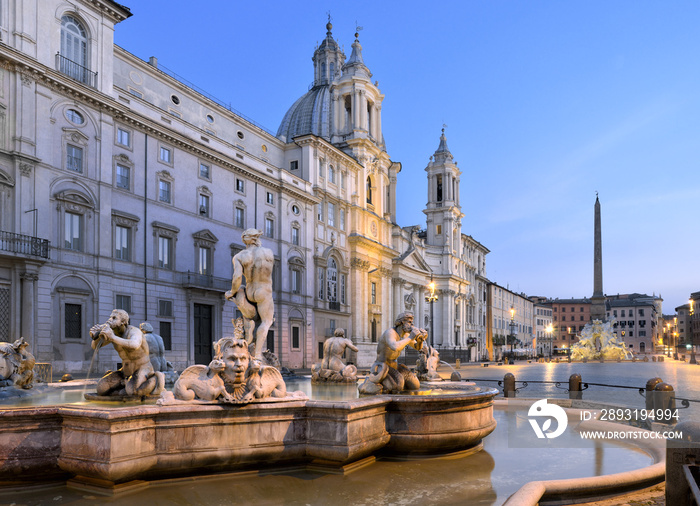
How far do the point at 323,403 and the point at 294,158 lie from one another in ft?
141

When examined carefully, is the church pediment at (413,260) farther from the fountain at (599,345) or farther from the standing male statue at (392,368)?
the standing male statue at (392,368)

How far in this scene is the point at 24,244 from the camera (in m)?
24.2

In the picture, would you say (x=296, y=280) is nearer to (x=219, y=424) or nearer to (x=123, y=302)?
(x=123, y=302)

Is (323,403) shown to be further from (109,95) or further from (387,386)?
(109,95)

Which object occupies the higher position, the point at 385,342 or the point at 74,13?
the point at 74,13

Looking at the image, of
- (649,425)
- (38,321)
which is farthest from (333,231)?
(649,425)

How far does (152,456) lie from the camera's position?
240 inches

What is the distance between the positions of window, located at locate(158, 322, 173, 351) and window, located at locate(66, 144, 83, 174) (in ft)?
30.9

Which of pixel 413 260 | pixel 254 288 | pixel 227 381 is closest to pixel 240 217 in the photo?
pixel 254 288

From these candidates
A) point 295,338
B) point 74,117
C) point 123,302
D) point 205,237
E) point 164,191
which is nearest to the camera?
point 74,117

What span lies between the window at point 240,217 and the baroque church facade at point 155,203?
0.35ft

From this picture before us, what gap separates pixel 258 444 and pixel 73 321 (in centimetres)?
2295

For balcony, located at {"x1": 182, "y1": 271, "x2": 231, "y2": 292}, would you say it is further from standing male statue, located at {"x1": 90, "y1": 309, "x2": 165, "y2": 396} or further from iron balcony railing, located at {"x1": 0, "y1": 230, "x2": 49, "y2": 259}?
standing male statue, located at {"x1": 90, "y1": 309, "x2": 165, "y2": 396}

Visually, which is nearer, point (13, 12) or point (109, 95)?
point (13, 12)
